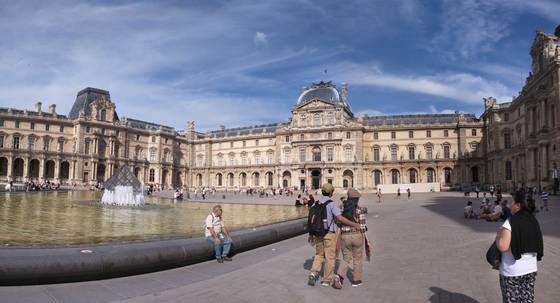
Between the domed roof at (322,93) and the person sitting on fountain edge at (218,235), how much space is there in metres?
63.7

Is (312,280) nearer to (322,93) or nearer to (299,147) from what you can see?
(299,147)

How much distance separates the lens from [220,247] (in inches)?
359

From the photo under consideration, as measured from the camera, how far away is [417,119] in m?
72.1

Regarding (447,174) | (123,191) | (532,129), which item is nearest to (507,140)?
(532,129)

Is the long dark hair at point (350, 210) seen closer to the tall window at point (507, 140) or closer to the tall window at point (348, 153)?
the tall window at point (507, 140)

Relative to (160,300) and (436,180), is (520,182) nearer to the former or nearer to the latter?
(436,180)

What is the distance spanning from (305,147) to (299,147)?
3.91 ft

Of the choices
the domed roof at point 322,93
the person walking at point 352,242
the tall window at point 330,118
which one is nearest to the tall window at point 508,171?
the tall window at point 330,118

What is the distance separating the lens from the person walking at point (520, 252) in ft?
13.8

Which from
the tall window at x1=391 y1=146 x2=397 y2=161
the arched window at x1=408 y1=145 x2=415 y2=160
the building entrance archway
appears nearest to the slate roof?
the building entrance archway

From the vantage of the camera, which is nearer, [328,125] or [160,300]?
[160,300]

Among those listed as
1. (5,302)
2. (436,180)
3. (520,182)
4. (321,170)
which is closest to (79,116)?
(321,170)

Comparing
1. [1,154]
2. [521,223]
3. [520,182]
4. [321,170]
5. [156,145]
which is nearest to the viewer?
[521,223]

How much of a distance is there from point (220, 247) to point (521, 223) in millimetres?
6398
